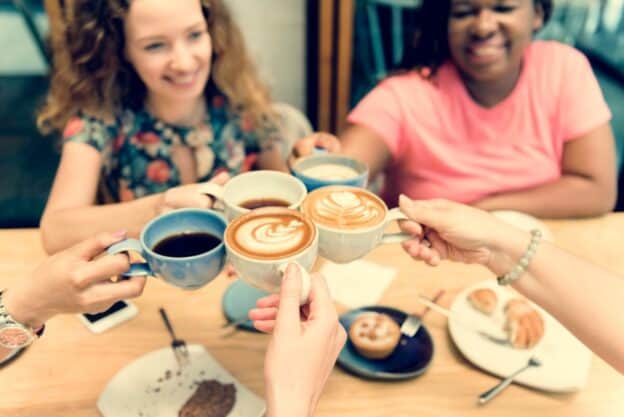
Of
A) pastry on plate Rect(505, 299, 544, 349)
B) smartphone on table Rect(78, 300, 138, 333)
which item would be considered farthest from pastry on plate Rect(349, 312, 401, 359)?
smartphone on table Rect(78, 300, 138, 333)

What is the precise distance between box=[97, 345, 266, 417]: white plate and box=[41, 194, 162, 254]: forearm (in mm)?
388

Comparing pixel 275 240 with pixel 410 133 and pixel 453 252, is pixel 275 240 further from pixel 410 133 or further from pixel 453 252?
pixel 410 133

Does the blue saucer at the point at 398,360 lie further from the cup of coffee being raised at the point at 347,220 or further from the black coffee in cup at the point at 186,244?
the black coffee in cup at the point at 186,244

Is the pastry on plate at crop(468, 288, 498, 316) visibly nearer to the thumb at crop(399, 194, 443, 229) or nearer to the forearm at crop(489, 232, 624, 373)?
the forearm at crop(489, 232, 624, 373)

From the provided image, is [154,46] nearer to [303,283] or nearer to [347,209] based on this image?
[347,209]

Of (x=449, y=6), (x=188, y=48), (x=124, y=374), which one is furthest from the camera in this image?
(x=449, y=6)

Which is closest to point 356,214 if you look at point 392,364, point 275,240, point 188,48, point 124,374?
point 275,240

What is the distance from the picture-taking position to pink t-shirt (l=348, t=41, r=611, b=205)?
1771 mm

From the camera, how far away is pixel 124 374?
3.38 ft

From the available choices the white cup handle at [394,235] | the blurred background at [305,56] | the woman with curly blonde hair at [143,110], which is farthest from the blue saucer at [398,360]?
the blurred background at [305,56]

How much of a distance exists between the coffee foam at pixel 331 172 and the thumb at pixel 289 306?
44 centimetres

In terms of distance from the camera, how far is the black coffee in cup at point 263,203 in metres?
1.11

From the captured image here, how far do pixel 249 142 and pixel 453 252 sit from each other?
3.10 ft

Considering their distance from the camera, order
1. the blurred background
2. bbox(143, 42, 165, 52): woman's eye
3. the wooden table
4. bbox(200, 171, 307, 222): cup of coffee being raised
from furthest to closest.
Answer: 1. the blurred background
2. bbox(143, 42, 165, 52): woman's eye
3. bbox(200, 171, 307, 222): cup of coffee being raised
4. the wooden table
